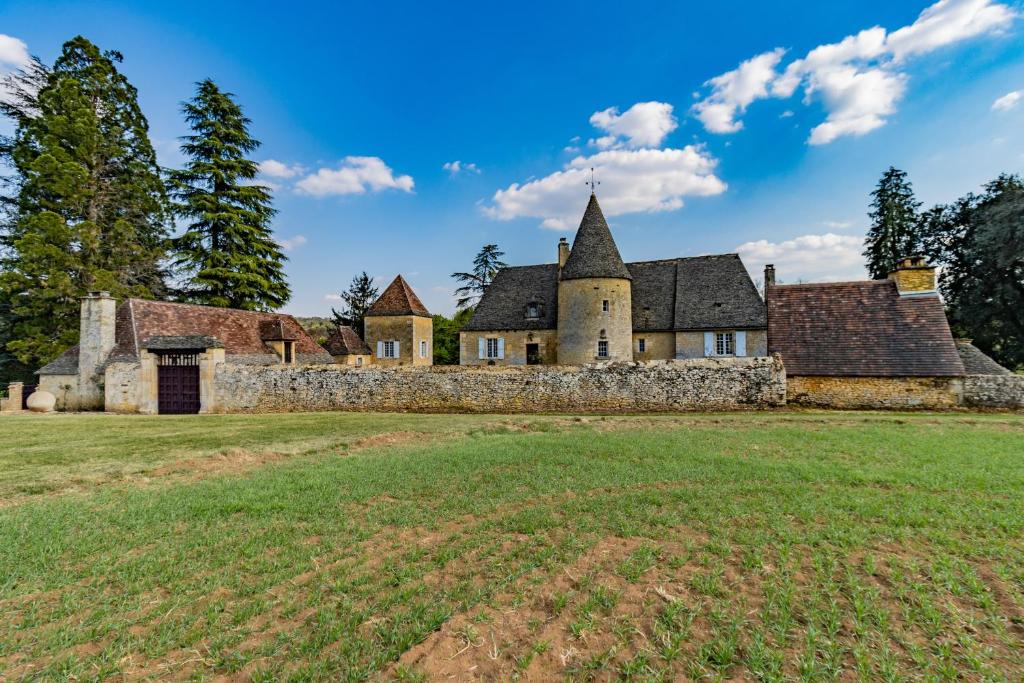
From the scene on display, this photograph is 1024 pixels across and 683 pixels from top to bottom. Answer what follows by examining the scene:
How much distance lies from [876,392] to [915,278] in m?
6.00

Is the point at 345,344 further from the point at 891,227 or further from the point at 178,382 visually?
the point at 891,227

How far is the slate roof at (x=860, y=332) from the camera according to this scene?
1605 centimetres

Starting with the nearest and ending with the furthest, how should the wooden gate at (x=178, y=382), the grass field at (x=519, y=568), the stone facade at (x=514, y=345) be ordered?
the grass field at (x=519, y=568)
the wooden gate at (x=178, y=382)
the stone facade at (x=514, y=345)

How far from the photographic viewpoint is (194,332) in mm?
19562

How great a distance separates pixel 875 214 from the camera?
35.0 m

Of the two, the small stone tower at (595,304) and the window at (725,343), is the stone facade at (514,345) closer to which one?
the small stone tower at (595,304)

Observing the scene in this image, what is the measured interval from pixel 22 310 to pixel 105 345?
272 inches

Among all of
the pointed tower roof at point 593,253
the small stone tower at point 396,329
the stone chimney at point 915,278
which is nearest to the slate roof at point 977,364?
the stone chimney at point 915,278

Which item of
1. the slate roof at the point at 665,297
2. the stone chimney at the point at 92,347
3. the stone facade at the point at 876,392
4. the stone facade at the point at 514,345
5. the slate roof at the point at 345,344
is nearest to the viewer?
the stone facade at the point at 876,392

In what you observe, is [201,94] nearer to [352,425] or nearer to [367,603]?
[352,425]

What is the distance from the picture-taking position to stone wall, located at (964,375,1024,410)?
14.7m

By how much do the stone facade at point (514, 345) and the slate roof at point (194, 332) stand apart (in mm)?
8861

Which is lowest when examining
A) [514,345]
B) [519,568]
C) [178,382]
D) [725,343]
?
[519,568]

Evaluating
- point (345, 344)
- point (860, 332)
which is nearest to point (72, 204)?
point (345, 344)
